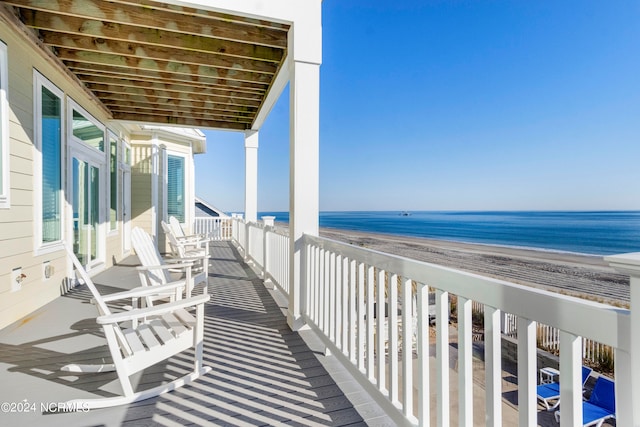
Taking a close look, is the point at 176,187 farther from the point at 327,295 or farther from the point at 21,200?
the point at 327,295

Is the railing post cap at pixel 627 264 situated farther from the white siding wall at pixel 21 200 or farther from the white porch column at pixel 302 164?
the white siding wall at pixel 21 200

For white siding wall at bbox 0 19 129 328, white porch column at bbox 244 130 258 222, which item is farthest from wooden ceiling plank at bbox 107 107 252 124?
white siding wall at bbox 0 19 129 328

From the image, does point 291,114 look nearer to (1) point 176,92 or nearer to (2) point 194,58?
(2) point 194,58

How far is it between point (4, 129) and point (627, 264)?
14.6ft

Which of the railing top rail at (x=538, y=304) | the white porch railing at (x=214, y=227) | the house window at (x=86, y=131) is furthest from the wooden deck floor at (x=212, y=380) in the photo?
the white porch railing at (x=214, y=227)

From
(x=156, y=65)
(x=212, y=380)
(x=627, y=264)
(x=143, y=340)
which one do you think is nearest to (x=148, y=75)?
(x=156, y=65)

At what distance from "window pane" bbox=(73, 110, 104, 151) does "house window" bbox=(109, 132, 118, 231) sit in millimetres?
611

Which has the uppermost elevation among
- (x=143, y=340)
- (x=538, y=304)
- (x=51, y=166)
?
(x=51, y=166)

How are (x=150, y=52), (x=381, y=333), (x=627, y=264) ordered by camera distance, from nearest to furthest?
(x=627, y=264)
(x=381, y=333)
(x=150, y=52)

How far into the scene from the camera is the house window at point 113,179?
20.7 ft

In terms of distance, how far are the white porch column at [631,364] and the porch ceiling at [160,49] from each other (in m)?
3.23

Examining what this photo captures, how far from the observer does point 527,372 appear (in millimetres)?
1016

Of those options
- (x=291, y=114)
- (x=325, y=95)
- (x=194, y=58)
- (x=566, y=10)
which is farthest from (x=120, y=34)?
(x=325, y=95)

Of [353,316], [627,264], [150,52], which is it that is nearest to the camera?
[627,264]
